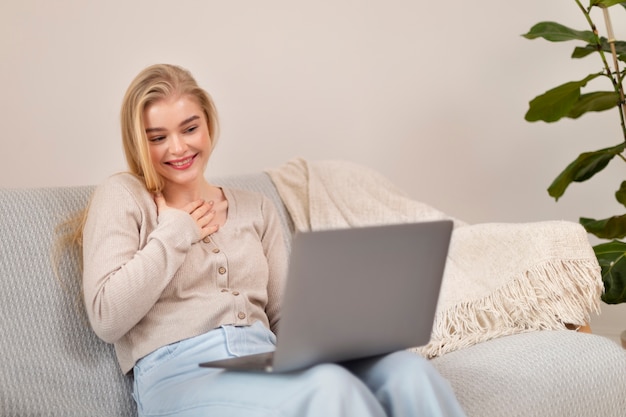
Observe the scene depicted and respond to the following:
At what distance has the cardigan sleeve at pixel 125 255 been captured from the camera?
1514 mm

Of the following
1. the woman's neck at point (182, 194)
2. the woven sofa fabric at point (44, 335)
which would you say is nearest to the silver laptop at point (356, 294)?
the woven sofa fabric at point (44, 335)

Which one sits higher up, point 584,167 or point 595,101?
point 595,101

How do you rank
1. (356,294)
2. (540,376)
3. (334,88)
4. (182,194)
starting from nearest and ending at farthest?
(356,294) < (540,376) < (182,194) < (334,88)

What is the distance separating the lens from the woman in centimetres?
129

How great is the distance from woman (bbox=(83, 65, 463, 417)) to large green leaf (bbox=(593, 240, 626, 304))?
1.05 meters

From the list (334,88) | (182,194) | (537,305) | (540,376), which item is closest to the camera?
(540,376)

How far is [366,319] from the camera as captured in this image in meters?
1.25

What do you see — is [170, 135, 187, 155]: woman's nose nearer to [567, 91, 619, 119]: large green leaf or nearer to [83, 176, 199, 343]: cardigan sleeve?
[83, 176, 199, 343]: cardigan sleeve

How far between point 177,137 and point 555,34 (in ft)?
4.21

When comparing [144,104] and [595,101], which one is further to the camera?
[595,101]

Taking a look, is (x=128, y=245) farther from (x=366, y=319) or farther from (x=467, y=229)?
(x=467, y=229)

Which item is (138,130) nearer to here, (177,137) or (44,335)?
(177,137)

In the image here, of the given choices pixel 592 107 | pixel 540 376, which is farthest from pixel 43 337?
pixel 592 107

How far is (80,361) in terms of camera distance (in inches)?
66.7
